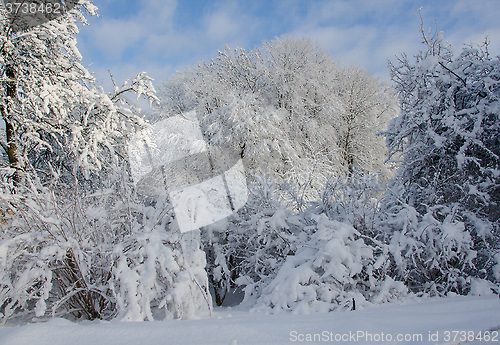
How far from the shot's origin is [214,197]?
182 inches

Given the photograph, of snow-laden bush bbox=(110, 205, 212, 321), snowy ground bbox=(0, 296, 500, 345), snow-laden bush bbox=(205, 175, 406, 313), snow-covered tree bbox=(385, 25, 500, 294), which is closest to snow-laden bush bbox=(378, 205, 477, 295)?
snow-covered tree bbox=(385, 25, 500, 294)

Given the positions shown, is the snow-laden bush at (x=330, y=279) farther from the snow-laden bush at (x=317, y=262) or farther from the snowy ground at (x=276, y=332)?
the snowy ground at (x=276, y=332)

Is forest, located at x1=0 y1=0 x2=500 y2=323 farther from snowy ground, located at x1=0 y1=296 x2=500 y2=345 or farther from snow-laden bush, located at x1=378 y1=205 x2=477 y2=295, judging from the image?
snowy ground, located at x1=0 y1=296 x2=500 y2=345

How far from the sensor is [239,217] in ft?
14.9

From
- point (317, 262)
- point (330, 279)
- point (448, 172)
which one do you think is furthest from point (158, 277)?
point (448, 172)

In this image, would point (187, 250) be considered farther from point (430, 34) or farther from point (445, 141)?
point (430, 34)

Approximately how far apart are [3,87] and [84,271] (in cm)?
634

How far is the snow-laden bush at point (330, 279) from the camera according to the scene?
286 cm

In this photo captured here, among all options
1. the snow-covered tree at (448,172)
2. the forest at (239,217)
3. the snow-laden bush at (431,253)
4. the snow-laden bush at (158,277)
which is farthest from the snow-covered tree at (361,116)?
the snow-laden bush at (158,277)

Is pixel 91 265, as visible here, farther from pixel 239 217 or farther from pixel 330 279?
pixel 330 279

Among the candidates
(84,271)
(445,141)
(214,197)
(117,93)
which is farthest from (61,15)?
(445,141)

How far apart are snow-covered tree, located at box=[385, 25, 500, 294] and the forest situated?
21 millimetres

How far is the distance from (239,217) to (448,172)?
3194 mm

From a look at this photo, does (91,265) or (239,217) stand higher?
(239,217)
